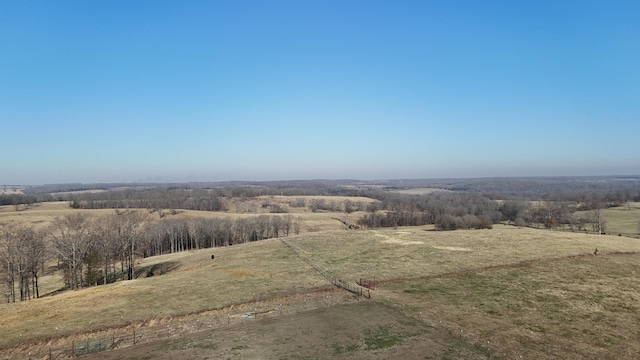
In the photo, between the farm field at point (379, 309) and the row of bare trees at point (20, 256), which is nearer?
the farm field at point (379, 309)

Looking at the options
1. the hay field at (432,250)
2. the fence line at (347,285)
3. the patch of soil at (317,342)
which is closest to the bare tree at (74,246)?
the hay field at (432,250)

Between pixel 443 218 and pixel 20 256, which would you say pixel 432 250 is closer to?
pixel 20 256

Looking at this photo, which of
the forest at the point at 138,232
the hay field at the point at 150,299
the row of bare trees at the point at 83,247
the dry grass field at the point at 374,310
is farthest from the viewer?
the forest at the point at 138,232

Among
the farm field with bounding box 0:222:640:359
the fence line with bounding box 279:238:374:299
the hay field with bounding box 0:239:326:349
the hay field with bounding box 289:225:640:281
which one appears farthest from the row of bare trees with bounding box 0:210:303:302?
the fence line with bounding box 279:238:374:299

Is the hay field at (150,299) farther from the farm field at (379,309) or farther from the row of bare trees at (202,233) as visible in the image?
the row of bare trees at (202,233)

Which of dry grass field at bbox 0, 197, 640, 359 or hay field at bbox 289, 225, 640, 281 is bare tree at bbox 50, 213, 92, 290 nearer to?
dry grass field at bbox 0, 197, 640, 359

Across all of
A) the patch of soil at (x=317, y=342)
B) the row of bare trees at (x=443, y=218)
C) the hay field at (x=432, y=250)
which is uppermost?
the patch of soil at (x=317, y=342)
